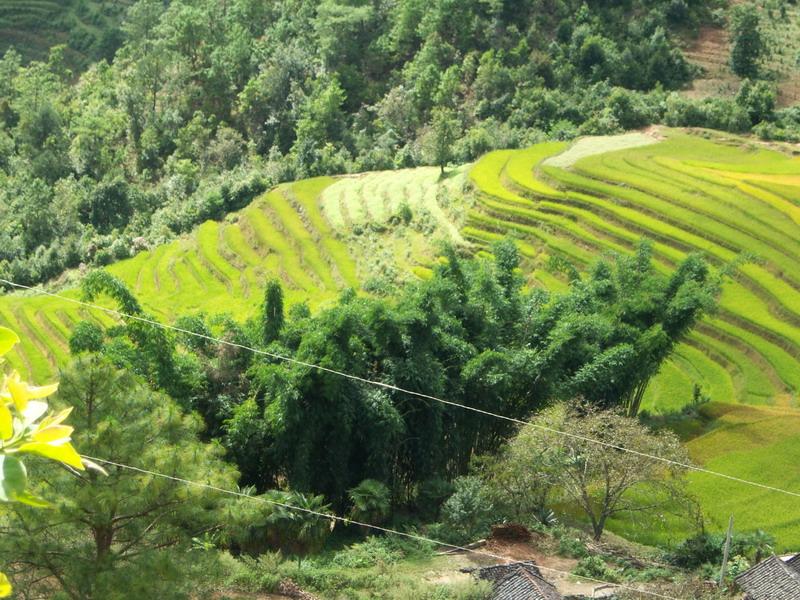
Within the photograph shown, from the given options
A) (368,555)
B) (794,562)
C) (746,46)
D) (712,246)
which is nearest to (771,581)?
(794,562)

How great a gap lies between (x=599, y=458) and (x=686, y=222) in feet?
53.4

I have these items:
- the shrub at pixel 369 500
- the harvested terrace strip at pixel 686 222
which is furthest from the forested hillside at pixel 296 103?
the shrub at pixel 369 500

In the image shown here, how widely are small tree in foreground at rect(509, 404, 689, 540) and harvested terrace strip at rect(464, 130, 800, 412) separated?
7.58 m

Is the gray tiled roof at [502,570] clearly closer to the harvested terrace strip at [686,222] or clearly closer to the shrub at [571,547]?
the shrub at [571,547]

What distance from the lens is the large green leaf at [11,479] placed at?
1.72 m

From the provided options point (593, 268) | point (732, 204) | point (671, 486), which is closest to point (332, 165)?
point (732, 204)

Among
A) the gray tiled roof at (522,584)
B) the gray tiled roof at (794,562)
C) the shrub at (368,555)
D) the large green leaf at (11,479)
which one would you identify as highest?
the large green leaf at (11,479)

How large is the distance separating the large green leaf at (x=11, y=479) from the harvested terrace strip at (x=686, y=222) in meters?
23.4

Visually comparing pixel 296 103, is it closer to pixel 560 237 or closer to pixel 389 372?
pixel 560 237

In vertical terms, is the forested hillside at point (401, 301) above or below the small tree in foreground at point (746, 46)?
below

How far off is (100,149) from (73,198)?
5.45 meters

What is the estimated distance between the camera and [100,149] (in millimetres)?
47219

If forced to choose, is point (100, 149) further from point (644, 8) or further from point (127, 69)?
point (644, 8)

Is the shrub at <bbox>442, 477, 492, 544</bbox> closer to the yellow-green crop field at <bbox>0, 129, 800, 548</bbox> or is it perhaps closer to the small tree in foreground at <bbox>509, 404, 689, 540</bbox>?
the small tree in foreground at <bbox>509, 404, 689, 540</bbox>
